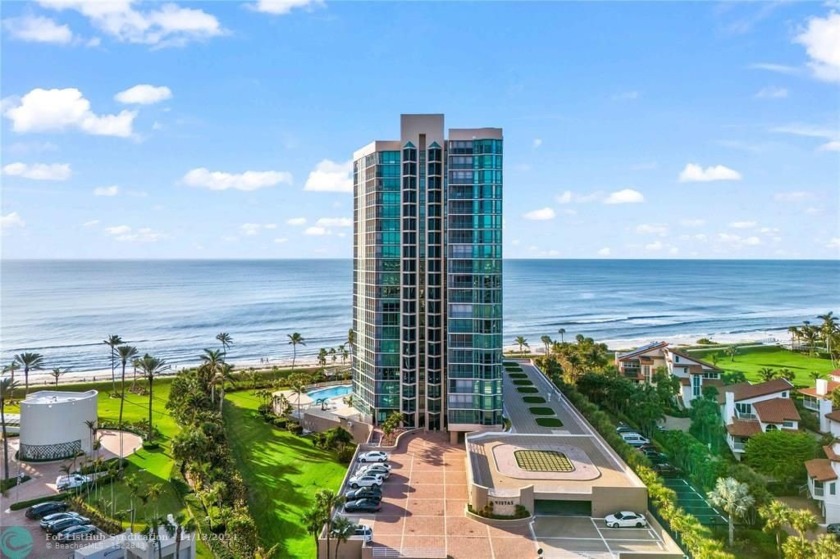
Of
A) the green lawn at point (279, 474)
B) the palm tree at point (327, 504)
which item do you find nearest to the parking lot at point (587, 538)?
the palm tree at point (327, 504)

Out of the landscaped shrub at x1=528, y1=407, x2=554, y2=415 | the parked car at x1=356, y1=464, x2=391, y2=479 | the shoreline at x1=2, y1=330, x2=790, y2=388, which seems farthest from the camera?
the shoreline at x1=2, y1=330, x2=790, y2=388

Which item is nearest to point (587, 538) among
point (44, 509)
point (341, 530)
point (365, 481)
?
point (341, 530)

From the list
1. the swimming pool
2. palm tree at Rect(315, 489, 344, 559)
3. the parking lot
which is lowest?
the parking lot

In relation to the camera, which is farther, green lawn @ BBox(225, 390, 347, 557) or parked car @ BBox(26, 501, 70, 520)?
parked car @ BBox(26, 501, 70, 520)

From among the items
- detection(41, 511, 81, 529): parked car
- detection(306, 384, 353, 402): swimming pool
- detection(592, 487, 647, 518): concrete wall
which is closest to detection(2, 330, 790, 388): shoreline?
detection(306, 384, 353, 402): swimming pool

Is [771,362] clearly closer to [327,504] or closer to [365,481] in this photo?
[365,481]

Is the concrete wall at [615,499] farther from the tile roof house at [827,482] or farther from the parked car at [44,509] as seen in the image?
the parked car at [44,509]

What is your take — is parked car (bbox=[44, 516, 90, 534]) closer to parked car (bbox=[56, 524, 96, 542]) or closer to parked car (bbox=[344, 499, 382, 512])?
parked car (bbox=[56, 524, 96, 542])
